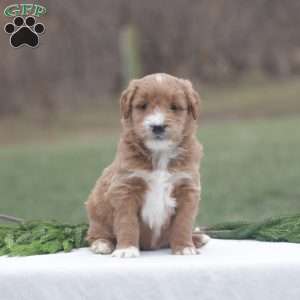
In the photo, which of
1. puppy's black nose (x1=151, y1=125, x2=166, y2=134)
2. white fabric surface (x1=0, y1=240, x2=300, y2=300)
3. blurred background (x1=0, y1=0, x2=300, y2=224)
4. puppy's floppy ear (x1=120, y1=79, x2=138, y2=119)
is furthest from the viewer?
blurred background (x1=0, y1=0, x2=300, y2=224)

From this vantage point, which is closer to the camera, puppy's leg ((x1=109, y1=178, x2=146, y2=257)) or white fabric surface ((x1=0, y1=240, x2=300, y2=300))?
white fabric surface ((x1=0, y1=240, x2=300, y2=300))

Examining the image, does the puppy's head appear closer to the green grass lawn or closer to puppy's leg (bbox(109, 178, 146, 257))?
puppy's leg (bbox(109, 178, 146, 257))

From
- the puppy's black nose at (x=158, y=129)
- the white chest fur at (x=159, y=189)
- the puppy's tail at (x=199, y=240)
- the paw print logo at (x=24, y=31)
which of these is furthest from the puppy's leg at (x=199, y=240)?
the paw print logo at (x=24, y=31)

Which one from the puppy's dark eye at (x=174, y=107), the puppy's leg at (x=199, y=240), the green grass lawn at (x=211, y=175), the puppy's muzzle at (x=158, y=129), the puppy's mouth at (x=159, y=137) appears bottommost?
the green grass lawn at (x=211, y=175)

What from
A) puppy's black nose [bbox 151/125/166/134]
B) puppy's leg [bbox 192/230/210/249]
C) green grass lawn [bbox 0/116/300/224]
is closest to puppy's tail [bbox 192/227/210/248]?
puppy's leg [bbox 192/230/210/249]

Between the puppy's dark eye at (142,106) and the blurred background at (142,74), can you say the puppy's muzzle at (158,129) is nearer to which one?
the puppy's dark eye at (142,106)

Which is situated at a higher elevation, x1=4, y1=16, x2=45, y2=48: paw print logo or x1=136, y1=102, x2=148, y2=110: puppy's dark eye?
x1=4, y1=16, x2=45, y2=48: paw print logo

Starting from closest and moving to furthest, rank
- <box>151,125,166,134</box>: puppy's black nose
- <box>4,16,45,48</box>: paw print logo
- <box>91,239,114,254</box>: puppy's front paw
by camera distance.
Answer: <box>151,125,166,134</box>: puppy's black nose < <box>91,239,114,254</box>: puppy's front paw < <box>4,16,45,48</box>: paw print logo

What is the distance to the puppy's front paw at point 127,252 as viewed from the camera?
348 centimetres

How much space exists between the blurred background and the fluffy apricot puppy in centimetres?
680

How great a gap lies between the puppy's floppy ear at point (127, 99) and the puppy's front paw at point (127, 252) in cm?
61

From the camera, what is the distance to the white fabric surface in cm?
322

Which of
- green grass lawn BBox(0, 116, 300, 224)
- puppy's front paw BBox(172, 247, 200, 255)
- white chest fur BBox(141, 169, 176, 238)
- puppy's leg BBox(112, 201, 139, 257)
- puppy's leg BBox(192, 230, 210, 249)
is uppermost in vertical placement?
white chest fur BBox(141, 169, 176, 238)

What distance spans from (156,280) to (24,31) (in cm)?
172
